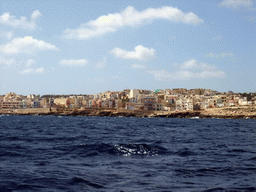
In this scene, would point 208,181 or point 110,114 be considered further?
point 110,114

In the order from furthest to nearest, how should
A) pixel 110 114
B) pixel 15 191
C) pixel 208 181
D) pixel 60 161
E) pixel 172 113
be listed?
1. pixel 110 114
2. pixel 172 113
3. pixel 60 161
4. pixel 208 181
5. pixel 15 191

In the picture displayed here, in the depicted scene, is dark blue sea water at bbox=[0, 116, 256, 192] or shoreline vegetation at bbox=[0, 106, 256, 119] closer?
dark blue sea water at bbox=[0, 116, 256, 192]

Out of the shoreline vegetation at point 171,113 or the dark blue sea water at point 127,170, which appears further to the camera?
the shoreline vegetation at point 171,113

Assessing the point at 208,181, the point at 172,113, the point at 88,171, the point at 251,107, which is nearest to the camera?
the point at 208,181

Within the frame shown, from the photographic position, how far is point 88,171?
10.8m

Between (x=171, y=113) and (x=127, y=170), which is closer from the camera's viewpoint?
(x=127, y=170)

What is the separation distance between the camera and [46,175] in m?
9.87

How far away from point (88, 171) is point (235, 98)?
174639 millimetres

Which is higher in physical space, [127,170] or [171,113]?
[127,170]

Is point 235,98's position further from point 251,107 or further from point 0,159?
point 0,159

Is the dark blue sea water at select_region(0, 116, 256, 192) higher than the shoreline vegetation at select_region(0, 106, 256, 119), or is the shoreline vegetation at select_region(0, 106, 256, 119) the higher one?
the dark blue sea water at select_region(0, 116, 256, 192)

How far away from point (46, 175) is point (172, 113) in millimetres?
143967

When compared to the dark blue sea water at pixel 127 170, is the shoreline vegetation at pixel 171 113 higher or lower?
lower

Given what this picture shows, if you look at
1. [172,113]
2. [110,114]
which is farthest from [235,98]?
[110,114]
